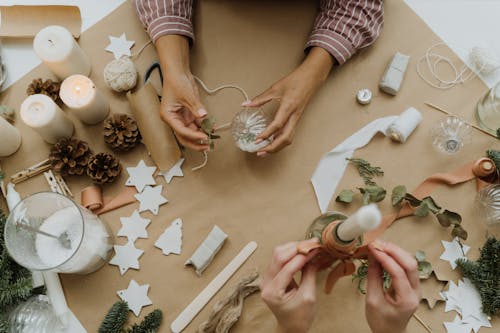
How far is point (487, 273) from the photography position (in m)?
0.86

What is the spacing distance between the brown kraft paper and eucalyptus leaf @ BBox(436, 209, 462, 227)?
0.87 m

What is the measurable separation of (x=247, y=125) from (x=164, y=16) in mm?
282

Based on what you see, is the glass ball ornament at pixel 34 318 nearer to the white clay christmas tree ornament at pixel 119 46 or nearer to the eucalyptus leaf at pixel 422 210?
the white clay christmas tree ornament at pixel 119 46

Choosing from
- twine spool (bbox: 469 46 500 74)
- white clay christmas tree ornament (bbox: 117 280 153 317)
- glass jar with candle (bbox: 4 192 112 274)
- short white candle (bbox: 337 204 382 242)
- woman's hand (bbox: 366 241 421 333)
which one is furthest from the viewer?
twine spool (bbox: 469 46 500 74)

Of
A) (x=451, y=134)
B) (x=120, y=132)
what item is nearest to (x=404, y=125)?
(x=451, y=134)

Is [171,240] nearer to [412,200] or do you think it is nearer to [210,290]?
[210,290]

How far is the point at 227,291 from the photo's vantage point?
2.85ft

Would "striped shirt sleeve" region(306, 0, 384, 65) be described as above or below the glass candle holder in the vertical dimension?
above

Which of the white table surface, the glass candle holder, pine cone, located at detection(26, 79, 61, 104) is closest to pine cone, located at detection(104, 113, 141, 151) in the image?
pine cone, located at detection(26, 79, 61, 104)

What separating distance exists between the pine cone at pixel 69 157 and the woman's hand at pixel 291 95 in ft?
1.16

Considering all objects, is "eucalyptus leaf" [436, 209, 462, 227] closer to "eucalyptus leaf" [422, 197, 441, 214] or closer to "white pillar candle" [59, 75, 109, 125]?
"eucalyptus leaf" [422, 197, 441, 214]

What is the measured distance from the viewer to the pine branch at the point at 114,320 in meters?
0.83

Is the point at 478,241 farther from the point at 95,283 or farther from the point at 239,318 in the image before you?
the point at 95,283

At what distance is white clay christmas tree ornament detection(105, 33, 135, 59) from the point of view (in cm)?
99
